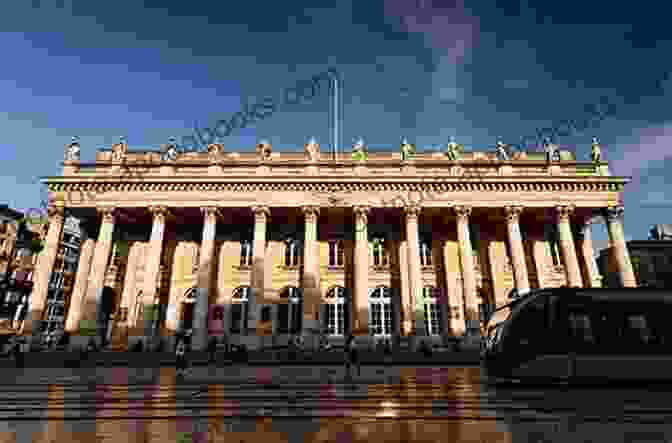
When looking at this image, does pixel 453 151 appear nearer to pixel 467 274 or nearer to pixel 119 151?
pixel 467 274

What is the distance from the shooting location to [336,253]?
1183 inches

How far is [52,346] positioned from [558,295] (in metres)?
28.8

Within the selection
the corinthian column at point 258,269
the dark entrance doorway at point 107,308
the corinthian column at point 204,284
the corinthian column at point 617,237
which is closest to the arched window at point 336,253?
the corinthian column at point 258,269

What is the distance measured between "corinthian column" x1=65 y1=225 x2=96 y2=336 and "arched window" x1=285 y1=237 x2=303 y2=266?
47.0 feet

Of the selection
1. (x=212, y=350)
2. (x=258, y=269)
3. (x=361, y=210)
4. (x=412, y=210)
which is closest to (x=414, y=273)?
(x=412, y=210)

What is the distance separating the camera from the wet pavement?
5.28m

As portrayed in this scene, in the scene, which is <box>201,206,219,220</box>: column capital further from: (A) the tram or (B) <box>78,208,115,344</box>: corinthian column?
(A) the tram

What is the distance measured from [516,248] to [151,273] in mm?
24945

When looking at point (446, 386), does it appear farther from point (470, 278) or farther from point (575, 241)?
point (575, 241)

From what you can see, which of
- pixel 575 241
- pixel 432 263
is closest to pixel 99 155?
pixel 432 263

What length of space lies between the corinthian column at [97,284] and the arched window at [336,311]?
1538cm

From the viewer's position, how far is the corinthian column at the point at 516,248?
25.6 metres

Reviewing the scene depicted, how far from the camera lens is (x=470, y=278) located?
84.6 ft

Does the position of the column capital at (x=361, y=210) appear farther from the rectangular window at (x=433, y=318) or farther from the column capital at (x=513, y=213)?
the column capital at (x=513, y=213)
